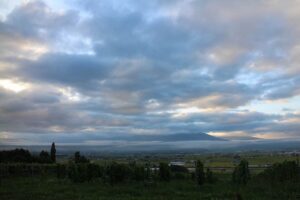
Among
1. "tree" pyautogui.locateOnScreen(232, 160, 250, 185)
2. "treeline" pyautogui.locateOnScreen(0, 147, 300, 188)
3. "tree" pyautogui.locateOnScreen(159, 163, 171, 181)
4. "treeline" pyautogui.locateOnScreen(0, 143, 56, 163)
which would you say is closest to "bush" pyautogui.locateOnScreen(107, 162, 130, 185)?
"treeline" pyautogui.locateOnScreen(0, 147, 300, 188)

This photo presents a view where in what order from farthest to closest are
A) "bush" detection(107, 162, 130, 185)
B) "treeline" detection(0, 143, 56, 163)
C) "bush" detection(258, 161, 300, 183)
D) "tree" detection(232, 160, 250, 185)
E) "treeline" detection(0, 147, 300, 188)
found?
"treeline" detection(0, 143, 56, 163) < "bush" detection(107, 162, 130, 185) < "tree" detection(232, 160, 250, 185) < "treeline" detection(0, 147, 300, 188) < "bush" detection(258, 161, 300, 183)

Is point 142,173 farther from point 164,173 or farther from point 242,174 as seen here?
point 242,174

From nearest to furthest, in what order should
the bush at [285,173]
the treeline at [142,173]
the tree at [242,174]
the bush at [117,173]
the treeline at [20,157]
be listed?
the bush at [285,173] < the treeline at [142,173] < the tree at [242,174] < the bush at [117,173] < the treeline at [20,157]

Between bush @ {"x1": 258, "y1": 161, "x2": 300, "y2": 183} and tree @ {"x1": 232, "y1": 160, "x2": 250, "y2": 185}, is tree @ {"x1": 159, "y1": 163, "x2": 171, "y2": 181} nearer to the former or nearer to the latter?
tree @ {"x1": 232, "y1": 160, "x2": 250, "y2": 185}

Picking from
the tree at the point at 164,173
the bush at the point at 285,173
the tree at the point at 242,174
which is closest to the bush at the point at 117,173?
the tree at the point at 164,173

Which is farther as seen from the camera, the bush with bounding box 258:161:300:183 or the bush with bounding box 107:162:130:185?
the bush with bounding box 107:162:130:185

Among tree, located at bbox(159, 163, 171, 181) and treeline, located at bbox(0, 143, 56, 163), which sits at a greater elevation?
treeline, located at bbox(0, 143, 56, 163)

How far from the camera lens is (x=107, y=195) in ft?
112

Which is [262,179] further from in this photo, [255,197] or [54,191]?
[54,191]

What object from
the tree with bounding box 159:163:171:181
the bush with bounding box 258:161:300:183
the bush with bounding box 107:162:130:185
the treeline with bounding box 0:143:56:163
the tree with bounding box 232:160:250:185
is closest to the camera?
the bush with bounding box 258:161:300:183

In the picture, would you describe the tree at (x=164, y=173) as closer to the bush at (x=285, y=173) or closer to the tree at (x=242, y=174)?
the tree at (x=242, y=174)

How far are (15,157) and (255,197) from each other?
63.9 meters

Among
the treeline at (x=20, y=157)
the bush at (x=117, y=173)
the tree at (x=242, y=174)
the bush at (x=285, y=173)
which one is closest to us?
the bush at (x=285, y=173)

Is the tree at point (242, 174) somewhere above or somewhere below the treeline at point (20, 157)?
below
